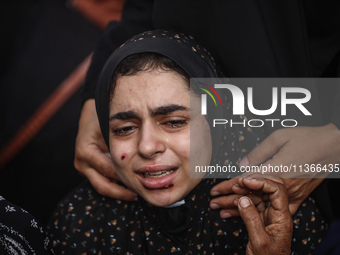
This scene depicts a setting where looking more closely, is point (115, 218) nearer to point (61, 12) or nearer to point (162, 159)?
point (162, 159)

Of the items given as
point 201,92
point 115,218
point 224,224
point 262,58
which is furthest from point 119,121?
point 262,58

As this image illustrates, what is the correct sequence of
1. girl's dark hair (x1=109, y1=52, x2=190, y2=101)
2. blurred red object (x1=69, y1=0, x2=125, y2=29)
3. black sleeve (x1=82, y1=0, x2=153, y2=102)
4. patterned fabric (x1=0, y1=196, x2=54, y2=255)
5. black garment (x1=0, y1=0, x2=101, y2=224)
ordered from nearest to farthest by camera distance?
1. patterned fabric (x1=0, y1=196, x2=54, y2=255)
2. girl's dark hair (x1=109, y1=52, x2=190, y2=101)
3. black sleeve (x1=82, y1=0, x2=153, y2=102)
4. black garment (x1=0, y1=0, x2=101, y2=224)
5. blurred red object (x1=69, y1=0, x2=125, y2=29)

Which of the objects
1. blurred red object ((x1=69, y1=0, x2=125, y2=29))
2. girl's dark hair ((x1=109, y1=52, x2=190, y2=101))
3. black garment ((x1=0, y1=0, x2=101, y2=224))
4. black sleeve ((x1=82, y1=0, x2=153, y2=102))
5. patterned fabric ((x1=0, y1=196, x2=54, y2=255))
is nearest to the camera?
patterned fabric ((x1=0, y1=196, x2=54, y2=255))

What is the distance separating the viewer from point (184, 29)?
5.02 feet

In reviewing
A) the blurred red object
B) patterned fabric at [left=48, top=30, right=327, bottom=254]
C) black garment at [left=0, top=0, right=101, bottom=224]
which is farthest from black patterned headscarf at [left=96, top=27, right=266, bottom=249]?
the blurred red object

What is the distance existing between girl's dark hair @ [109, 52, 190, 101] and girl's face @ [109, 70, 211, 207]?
2 centimetres

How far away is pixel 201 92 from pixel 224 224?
1.70ft

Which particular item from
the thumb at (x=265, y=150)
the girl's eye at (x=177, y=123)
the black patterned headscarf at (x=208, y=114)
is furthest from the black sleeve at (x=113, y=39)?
the thumb at (x=265, y=150)

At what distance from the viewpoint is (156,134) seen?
1.21 m

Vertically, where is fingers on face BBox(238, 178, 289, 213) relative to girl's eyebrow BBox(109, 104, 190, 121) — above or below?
below

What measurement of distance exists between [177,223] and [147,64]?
2.01 ft

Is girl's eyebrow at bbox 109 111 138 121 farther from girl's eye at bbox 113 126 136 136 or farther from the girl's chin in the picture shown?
the girl's chin

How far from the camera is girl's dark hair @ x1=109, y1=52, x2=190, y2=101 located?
123cm

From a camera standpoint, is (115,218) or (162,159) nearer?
(162,159)
